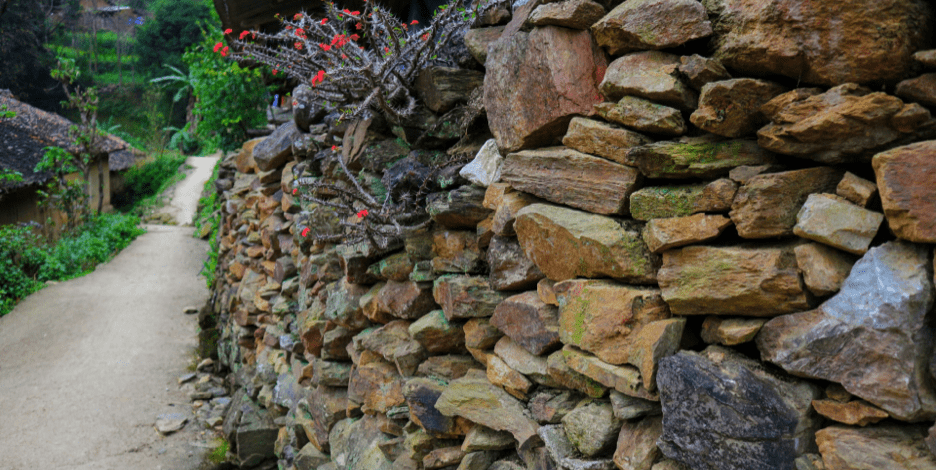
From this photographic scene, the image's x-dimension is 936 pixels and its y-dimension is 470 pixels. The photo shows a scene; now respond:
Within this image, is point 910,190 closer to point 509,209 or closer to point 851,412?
point 851,412

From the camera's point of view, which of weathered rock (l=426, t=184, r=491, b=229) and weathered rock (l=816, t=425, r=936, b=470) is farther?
weathered rock (l=426, t=184, r=491, b=229)

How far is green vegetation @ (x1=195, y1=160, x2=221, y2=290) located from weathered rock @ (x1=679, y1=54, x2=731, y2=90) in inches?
401

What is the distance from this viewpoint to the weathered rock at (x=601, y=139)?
1.93 meters

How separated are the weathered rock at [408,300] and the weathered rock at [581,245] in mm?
1007

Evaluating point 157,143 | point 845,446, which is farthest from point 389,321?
point 157,143

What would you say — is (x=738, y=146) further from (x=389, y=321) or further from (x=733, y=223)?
(x=389, y=321)

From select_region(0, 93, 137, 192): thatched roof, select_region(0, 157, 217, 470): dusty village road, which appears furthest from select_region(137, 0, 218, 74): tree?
select_region(0, 157, 217, 470): dusty village road

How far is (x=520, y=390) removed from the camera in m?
2.36

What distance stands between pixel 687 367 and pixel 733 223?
46 centimetres

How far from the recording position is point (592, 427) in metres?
1.94

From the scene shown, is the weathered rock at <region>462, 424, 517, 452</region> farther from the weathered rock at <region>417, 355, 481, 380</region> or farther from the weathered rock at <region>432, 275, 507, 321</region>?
the weathered rock at <region>432, 275, 507, 321</region>

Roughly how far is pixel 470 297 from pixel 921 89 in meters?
1.85

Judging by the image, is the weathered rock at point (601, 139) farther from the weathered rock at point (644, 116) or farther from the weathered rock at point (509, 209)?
the weathered rock at point (509, 209)

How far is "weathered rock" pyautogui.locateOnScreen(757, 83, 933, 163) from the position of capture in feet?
4.49
